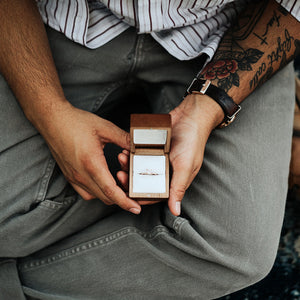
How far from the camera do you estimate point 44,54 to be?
34.9 inches

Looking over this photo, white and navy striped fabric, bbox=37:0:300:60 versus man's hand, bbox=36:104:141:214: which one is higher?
white and navy striped fabric, bbox=37:0:300:60

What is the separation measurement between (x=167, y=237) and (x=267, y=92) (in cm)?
51

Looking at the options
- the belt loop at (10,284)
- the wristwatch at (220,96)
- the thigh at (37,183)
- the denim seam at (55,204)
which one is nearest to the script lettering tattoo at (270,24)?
the wristwatch at (220,96)

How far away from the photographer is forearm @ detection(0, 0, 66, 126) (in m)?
0.86

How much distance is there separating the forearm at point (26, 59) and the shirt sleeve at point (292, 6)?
0.64 meters

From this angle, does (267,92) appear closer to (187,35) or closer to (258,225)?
(187,35)

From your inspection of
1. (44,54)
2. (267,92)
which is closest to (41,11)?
(44,54)

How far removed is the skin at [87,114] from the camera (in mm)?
791

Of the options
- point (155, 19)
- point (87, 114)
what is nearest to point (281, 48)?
point (155, 19)

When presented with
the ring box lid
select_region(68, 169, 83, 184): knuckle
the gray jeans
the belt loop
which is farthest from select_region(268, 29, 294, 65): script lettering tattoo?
the belt loop

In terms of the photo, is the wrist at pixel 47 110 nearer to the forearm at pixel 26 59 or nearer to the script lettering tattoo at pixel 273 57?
the forearm at pixel 26 59

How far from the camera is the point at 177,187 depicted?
0.77 m

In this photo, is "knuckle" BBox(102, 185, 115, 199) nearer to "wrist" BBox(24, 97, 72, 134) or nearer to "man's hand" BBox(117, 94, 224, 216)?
"man's hand" BBox(117, 94, 224, 216)

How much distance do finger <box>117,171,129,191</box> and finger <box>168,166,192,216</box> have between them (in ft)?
0.37
